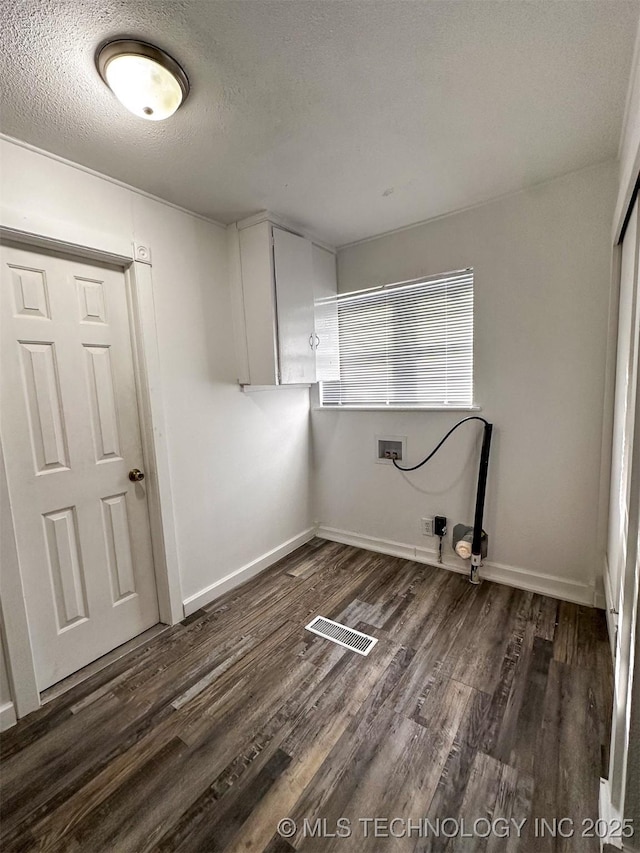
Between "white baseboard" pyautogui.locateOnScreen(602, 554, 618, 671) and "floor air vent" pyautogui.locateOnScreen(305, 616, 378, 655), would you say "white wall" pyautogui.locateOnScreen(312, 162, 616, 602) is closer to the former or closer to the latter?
"white baseboard" pyautogui.locateOnScreen(602, 554, 618, 671)

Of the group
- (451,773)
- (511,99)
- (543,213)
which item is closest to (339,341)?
(543,213)

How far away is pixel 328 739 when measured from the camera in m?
1.41

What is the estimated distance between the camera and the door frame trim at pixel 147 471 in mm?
1530

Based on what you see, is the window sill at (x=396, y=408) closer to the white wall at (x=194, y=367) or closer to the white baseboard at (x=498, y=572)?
the white wall at (x=194, y=367)

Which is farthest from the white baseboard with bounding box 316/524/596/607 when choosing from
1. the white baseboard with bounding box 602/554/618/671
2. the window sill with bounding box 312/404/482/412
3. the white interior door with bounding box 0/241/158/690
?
the white interior door with bounding box 0/241/158/690

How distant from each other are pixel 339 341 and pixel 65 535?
91.5 inches

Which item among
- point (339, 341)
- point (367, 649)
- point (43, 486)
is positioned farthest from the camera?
point (339, 341)

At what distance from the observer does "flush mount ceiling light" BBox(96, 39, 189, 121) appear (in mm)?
1142

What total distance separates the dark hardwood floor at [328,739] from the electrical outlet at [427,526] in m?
0.60

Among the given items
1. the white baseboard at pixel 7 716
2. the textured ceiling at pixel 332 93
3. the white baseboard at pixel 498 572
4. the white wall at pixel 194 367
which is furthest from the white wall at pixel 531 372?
the white baseboard at pixel 7 716

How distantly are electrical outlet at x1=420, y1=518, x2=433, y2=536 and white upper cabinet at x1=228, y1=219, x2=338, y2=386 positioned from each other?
1.39 metres

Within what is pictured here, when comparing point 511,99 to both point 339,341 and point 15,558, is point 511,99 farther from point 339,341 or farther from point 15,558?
point 15,558

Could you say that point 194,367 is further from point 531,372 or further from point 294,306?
point 531,372

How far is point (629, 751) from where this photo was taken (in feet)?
3.09
